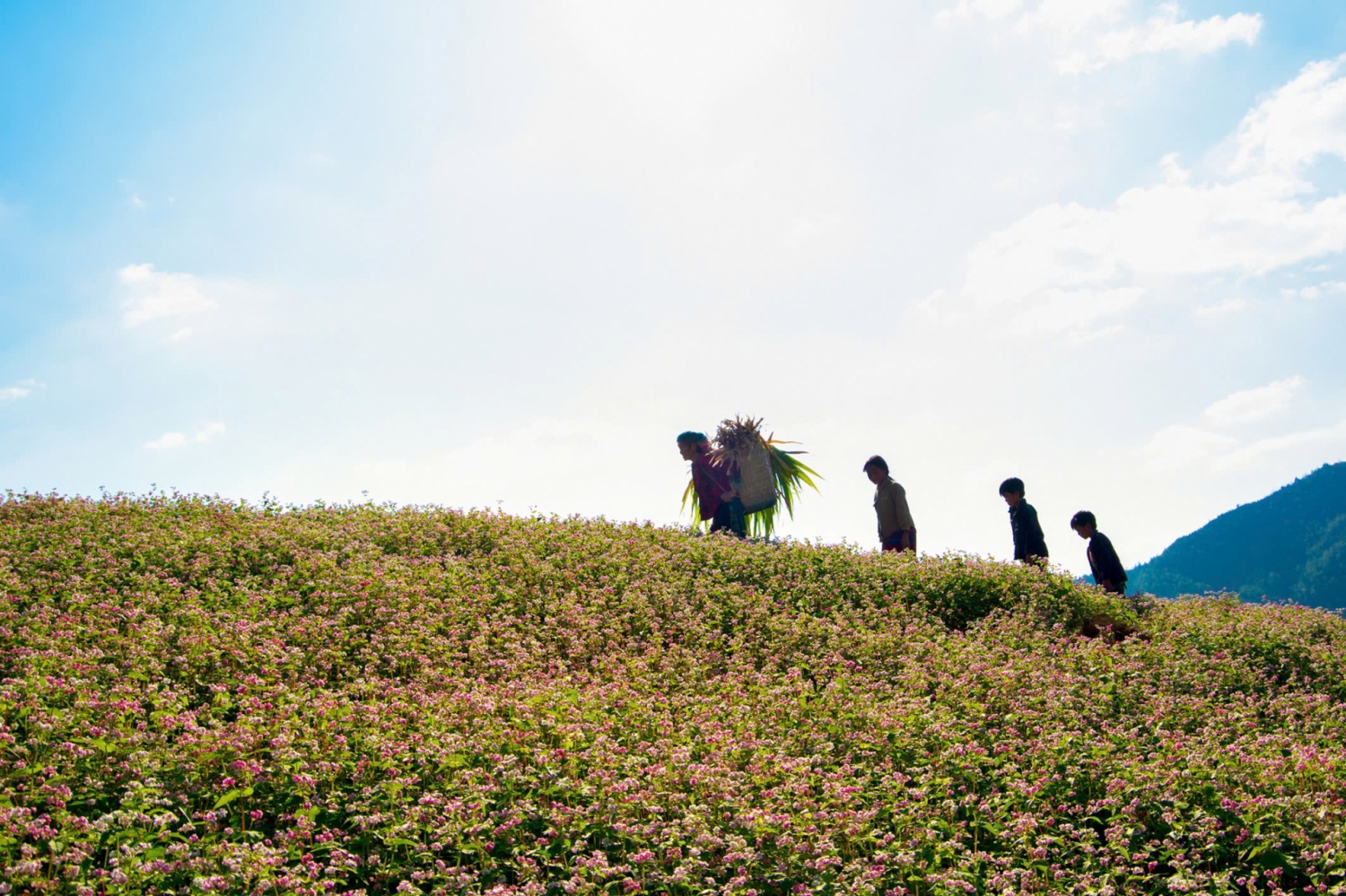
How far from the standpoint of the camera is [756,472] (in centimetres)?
1680

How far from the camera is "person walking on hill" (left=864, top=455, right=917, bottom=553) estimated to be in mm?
15094

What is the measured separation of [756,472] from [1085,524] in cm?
535

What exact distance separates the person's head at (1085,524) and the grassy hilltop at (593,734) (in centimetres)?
266

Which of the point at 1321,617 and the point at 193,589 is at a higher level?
the point at 193,589

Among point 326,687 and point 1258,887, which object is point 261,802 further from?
point 1258,887

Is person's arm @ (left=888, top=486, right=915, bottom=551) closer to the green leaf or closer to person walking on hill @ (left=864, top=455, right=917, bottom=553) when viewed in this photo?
person walking on hill @ (left=864, top=455, right=917, bottom=553)

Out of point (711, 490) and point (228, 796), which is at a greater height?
point (711, 490)

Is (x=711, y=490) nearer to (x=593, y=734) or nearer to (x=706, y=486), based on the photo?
(x=706, y=486)

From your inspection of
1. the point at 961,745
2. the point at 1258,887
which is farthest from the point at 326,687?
the point at 1258,887

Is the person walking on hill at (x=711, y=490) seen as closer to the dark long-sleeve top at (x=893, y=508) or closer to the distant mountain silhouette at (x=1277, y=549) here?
the dark long-sleeve top at (x=893, y=508)

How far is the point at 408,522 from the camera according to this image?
12.9 m

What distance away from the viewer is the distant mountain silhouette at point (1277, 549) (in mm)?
61688

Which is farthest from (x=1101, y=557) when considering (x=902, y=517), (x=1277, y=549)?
(x=1277, y=549)

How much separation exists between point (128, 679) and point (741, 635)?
5.43m
